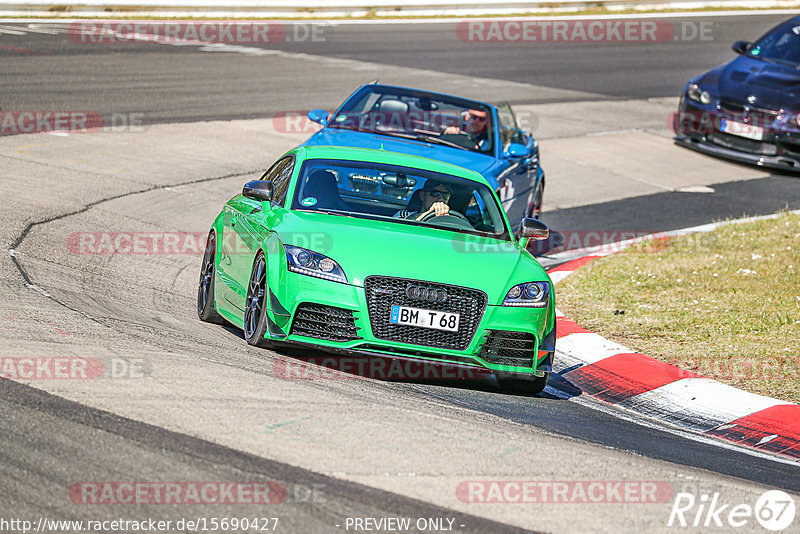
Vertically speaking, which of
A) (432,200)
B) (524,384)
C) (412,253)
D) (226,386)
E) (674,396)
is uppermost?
(432,200)

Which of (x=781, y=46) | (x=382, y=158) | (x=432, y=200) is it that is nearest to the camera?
(x=432, y=200)

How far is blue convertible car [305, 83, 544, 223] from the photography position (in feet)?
39.3

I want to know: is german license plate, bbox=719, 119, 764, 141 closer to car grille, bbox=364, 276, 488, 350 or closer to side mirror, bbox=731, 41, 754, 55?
side mirror, bbox=731, 41, 754, 55

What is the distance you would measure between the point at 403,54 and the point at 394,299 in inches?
758

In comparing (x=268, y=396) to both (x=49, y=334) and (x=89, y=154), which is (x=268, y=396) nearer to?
(x=49, y=334)

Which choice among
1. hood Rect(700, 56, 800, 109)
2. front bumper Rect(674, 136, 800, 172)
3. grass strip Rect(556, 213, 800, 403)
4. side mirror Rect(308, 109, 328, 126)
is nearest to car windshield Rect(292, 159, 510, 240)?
grass strip Rect(556, 213, 800, 403)

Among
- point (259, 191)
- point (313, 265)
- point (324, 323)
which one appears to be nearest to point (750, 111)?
point (259, 191)

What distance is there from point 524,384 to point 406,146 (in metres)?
4.47

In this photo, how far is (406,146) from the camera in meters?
11.8

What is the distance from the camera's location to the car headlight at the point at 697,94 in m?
17.7

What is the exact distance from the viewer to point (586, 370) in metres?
8.80

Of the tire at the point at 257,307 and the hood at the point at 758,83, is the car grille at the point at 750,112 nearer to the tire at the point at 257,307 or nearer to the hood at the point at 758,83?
the hood at the point at 758,83

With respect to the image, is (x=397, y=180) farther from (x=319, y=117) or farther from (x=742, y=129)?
(x=742, y=129)

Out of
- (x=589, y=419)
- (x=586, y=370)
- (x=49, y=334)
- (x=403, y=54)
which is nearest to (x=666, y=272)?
(x=586, y=370)
